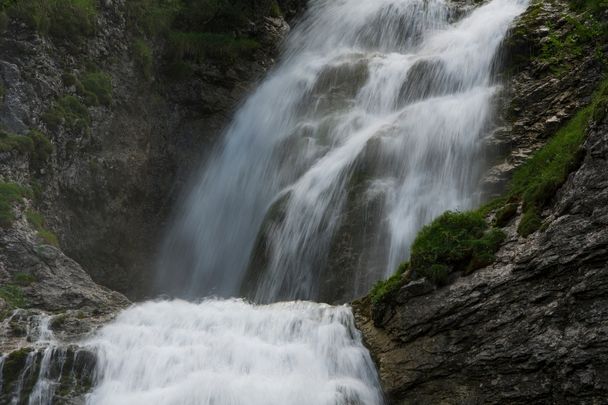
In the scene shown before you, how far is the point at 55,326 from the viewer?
1009 centimetres

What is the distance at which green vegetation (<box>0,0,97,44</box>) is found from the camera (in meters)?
15.8

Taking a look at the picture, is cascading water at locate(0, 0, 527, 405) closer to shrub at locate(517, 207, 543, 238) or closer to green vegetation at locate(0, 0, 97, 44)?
shrub at locate(517, 207, 543, 238)

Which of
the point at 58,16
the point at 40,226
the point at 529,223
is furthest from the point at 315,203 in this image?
the point at 58,16

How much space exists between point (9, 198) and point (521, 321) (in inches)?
407

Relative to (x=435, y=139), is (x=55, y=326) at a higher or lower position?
lower

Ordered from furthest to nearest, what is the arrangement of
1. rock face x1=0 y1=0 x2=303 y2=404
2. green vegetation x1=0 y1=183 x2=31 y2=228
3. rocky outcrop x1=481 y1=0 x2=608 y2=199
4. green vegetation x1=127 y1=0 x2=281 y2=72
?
green vegetation x1=127 y1=0 x2=281 y2=72 → rocky outcrop x1=481 y1=0 x2=608 y2=199 → green vegetation x1=0 y1=183 x2=31 y2=228 → rock face x1=0 y1=0 x2=303 y2=404

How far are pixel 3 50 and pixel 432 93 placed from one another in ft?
35.5

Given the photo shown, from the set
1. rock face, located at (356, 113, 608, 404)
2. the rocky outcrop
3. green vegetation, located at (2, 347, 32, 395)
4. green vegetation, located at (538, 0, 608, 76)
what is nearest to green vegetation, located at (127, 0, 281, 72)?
the rocky outcrop

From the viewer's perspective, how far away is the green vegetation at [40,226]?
12555 mm

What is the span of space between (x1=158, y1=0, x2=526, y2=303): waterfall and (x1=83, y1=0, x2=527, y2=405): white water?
0.15ft

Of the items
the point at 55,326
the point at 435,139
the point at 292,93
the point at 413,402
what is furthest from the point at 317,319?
the point at 292,93

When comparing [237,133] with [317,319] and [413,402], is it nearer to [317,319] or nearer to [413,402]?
[317,319]

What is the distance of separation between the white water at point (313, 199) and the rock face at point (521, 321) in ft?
2.61

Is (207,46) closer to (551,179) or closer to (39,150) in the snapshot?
(39,150)
